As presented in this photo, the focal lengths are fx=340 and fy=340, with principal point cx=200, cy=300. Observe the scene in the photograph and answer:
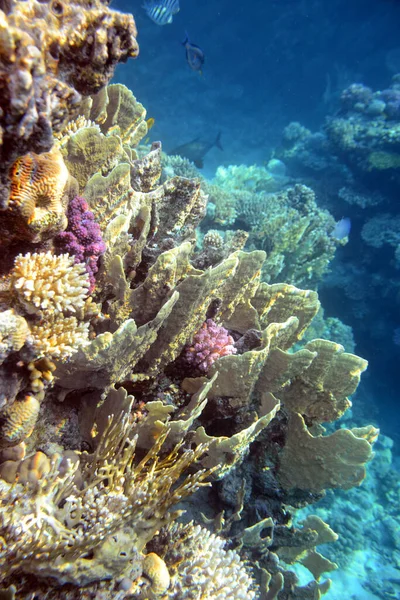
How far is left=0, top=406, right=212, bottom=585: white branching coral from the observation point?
5.05 feet

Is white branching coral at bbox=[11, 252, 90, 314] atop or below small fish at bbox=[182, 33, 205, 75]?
below

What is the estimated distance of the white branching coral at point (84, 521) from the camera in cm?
154

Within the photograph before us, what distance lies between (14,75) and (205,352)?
86.3 inches

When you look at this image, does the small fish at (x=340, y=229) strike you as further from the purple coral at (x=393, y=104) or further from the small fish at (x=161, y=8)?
the purple coral at (x=393, y=104)

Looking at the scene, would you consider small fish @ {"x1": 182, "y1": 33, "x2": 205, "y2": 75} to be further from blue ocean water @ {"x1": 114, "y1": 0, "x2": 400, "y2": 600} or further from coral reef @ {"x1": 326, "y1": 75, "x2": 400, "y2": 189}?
coral reef @ {"x1": 326, "y1": 75, "x2": 400, "y2": 189}

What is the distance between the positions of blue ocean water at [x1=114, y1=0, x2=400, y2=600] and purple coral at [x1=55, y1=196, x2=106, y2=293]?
8.98 m

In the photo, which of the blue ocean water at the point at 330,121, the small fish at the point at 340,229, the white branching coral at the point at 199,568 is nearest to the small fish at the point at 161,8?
the small fish at the point at 340,229

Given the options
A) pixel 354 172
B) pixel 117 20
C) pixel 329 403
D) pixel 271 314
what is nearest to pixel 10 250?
pixel 117 20

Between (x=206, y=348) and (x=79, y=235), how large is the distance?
1.35 meters

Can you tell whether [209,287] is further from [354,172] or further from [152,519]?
[354,172]

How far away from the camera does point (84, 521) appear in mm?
1742

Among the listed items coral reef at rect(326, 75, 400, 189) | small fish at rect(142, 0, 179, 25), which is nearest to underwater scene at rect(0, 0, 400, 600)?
small fish at rect(142, 0, 179, 25)

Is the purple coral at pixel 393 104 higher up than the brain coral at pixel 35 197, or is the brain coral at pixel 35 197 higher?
the purple coral at pixel 393 104

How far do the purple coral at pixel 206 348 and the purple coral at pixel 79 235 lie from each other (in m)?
1.13
